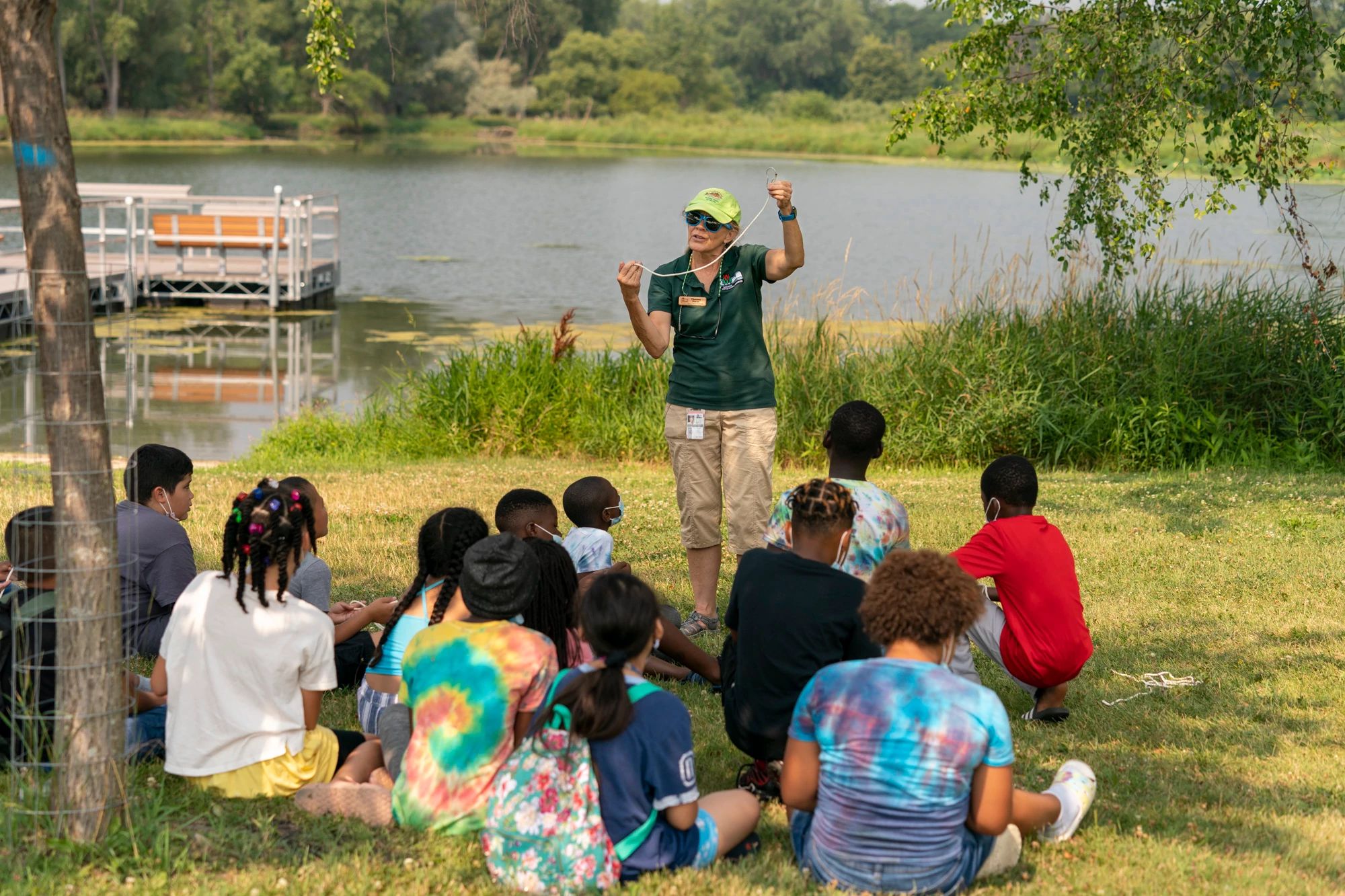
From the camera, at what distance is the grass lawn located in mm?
3338

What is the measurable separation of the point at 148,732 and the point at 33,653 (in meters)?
0.42

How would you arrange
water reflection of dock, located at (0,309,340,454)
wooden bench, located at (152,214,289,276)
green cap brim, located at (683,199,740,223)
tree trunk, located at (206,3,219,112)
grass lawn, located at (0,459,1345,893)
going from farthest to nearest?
tree trunk, located at (206,3,219,112), wooden bench, located at (152,214,289,276), water reflection of dock, located at (0,309,340,454), green cap brim, located at (683,199,740,223), grass lawn, located at (0,459,1345,893)

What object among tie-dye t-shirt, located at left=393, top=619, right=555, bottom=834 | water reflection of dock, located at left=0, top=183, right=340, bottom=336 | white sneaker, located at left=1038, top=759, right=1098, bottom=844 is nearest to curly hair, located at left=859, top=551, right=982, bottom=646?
A: white sneaker, located at left=1038, top=759, right=1098, bottom=844

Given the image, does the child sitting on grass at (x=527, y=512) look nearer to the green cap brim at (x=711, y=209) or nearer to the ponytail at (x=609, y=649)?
the green cap brim at (x=711, y=209)

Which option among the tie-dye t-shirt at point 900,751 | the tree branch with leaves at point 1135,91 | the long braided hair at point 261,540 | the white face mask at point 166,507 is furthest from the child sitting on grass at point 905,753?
the tree branch with leaves at point 1135,91

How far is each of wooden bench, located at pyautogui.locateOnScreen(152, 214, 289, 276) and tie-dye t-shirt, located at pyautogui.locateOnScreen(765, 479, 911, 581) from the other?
18829 millimetres

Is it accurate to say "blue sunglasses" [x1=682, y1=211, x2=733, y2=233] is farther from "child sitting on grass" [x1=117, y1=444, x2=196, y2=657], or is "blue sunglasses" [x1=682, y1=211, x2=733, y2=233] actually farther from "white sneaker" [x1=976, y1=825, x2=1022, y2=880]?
"white sneaker" [x1=976, y1=825, x2=1022, y2=880]

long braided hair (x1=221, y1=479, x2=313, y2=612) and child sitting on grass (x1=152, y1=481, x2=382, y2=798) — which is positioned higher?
long braided hair (x1=221, y1=479, x2=313, y2=612)

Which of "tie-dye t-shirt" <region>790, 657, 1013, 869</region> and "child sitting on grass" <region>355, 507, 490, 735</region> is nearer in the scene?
"tie-dye t-shirt" <region>790, 657, 1013, 869</region>

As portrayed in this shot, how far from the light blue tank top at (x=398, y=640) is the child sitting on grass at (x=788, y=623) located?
0.95 meters

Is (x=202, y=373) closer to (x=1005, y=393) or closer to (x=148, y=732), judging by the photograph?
(x=1005, y=393)

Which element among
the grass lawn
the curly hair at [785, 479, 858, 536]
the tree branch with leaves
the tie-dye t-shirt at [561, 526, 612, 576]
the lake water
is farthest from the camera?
the lake water

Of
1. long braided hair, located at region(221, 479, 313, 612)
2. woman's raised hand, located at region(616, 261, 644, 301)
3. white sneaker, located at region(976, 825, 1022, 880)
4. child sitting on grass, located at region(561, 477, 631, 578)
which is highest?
woman's raised hand, located at region(616, 261, 644, 301)

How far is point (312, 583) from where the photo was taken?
467cm
